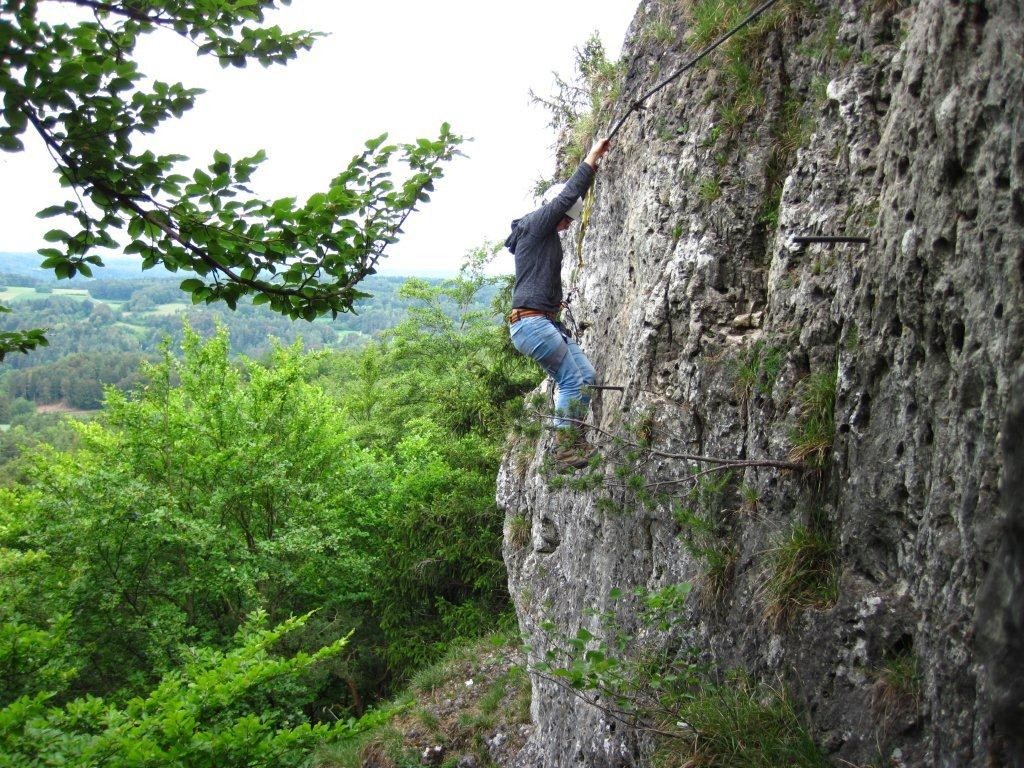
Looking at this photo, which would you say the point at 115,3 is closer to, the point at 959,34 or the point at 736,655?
the point at 959,34

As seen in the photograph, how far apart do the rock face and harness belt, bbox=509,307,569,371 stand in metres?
0.51

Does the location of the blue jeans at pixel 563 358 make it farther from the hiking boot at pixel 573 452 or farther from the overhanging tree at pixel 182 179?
the overhanging tree at pixel 182 179

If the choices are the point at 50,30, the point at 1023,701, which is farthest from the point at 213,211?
the point at 1023,701

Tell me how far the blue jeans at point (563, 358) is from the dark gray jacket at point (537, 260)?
199 millimetres

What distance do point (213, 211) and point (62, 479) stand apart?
12.4 m

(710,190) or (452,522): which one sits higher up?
(710,190)

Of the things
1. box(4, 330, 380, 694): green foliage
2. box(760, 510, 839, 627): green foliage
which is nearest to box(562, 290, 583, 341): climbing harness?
box(760, 510, 839, 627): green foliage

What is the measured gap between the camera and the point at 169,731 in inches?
204

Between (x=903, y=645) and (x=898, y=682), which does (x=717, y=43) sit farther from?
(x=898, y=682)

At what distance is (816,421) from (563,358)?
3115mm

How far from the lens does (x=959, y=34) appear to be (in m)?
2.74

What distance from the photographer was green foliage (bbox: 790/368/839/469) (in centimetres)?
367

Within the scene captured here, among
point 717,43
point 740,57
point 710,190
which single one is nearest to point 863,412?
point 710,190

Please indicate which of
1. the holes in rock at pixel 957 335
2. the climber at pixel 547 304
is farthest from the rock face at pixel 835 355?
the climber at pixel 547 304
